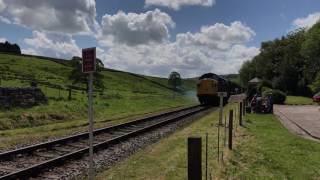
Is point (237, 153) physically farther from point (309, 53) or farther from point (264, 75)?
point (264, 75)

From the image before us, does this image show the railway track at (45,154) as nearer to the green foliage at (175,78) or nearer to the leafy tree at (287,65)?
the leafy tree at (287,65)

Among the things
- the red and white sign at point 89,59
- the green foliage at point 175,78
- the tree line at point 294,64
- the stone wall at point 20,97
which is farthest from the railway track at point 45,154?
the green foliage at point 175,78

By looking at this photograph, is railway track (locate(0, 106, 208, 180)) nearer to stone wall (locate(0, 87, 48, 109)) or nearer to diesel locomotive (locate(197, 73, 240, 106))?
stone wall (locate(0, 87, 48, 109))

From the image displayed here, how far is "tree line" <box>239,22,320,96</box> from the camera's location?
69.1 meters

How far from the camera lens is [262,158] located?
13.6 metres

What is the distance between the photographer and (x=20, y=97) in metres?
27.7

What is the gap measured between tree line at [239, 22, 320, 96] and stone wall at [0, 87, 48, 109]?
34.2 meters

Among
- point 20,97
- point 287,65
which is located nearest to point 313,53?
point 287,65

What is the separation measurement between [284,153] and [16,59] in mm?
93555

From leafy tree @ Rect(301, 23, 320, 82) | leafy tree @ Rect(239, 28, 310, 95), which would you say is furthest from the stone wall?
leafy tree @ Rect(239, 28, 310, 95)

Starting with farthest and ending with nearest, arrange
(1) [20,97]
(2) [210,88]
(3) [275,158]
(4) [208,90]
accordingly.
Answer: (4) [208,90]
(2) [210,88]
(1) [20,97]
(3) [275,158]

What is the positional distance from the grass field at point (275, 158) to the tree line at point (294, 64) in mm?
38342

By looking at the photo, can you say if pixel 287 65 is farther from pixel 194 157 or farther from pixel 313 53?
pixel 194 157

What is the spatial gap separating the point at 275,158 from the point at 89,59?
7203 millimetres
